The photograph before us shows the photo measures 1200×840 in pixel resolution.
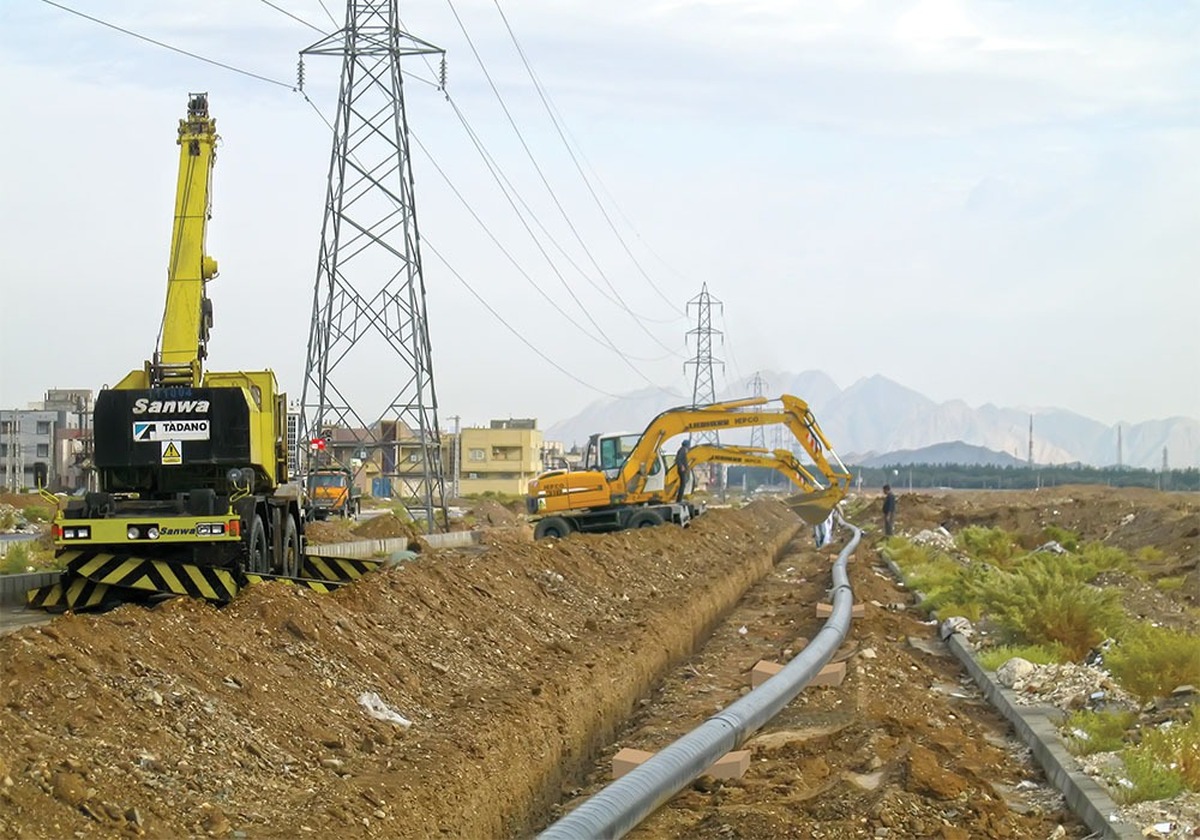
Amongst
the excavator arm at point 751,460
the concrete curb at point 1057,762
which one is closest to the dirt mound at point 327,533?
the excavator arm at point 751,460

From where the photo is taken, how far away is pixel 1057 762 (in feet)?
35.3

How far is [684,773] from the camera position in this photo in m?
10.6

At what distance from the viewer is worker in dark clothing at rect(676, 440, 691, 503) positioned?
134 ft

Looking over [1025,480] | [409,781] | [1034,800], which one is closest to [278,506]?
[409,781]

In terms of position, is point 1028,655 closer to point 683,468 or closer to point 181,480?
point 181,480

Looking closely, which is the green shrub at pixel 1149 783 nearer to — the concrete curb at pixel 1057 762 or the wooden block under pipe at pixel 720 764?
the concrete curb at pixel 1057 762

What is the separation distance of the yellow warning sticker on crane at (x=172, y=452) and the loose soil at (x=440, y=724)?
8.69ft

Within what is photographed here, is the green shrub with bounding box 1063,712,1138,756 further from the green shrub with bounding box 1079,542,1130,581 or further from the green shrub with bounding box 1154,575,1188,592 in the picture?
the green shrub with bounding box 1079,542,1130,581

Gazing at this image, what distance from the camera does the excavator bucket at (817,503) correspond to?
33656 mm

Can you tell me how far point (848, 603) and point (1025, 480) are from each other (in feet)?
478

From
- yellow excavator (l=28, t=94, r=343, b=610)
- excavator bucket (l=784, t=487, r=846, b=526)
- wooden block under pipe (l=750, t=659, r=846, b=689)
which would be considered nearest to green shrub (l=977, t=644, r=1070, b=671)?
wooden block under pipe (l=750, t=659, r=846, b=689)

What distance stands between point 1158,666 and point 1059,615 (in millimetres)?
4563

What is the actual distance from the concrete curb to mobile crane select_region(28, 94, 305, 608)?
7.98m

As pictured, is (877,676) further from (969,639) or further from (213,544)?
(213,544)
